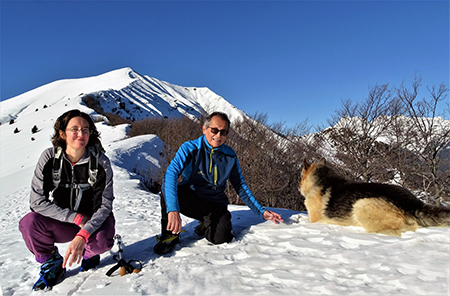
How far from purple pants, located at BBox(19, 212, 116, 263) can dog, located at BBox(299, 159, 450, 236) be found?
9.03ft

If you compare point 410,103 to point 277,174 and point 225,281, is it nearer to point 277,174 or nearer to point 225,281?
Answer: point 277,174

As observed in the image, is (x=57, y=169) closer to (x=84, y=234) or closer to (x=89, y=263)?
(x=84, y=234)

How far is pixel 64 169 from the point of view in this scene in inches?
98.7

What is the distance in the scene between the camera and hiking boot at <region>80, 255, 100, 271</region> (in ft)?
8.23

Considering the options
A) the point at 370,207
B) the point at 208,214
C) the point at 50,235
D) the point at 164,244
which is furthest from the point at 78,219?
the point at 370,207

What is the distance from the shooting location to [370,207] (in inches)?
113

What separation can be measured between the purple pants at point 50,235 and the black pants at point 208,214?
67 cm

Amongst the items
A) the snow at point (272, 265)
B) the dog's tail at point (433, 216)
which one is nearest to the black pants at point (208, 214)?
the snow at point (272, 265)

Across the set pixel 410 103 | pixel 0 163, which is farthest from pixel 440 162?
pixel 0 163

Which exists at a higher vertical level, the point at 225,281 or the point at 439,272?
the point at 439,272

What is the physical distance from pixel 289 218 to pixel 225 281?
2.12m

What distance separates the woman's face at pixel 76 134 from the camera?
2.51 m

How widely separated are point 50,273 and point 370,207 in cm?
343

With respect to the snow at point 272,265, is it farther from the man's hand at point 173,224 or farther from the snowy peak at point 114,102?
the snowy peak at point 114,102
